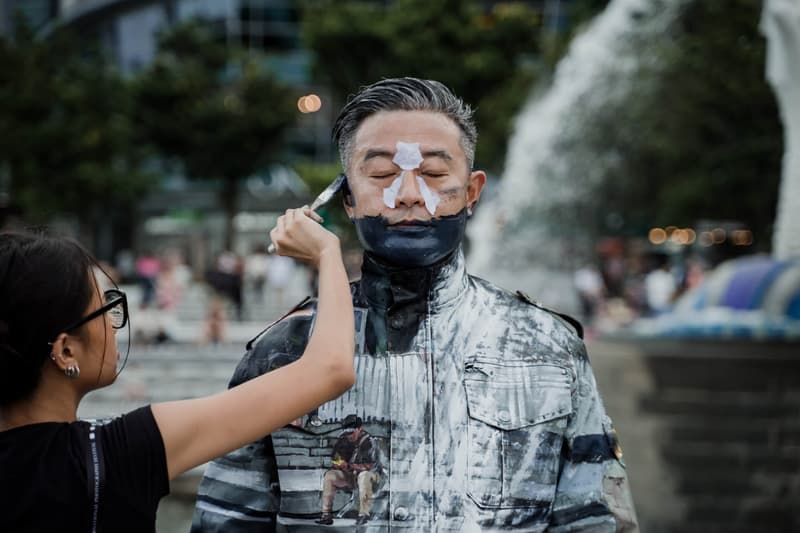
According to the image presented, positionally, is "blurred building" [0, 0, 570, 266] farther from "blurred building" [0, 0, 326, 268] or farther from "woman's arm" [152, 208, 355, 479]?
"woman's arm" [152, 208, 355, 479]

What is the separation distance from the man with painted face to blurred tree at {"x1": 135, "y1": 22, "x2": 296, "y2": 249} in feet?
101

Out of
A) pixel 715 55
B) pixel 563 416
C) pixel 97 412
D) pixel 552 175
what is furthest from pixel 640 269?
pixel 563 416

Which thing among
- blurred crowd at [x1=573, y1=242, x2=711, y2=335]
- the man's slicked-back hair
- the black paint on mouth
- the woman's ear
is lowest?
blurred crowd at [x1=573, y1=242, x2=711, y2=335]

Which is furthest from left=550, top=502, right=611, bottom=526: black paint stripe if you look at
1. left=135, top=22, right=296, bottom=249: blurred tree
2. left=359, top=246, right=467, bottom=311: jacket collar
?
left=135, top=22, right=296, bottom=249: blurred tree

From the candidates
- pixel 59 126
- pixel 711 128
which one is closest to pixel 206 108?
pixel 59 126

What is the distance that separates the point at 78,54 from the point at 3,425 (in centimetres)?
3096

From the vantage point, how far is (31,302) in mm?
1774

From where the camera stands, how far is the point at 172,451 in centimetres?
177

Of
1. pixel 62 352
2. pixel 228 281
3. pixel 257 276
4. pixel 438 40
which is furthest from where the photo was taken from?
pixel 438 40

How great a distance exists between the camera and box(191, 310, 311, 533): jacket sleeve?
206 centimetres

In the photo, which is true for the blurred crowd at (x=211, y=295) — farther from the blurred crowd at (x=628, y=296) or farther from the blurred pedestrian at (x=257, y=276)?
the blurred crowd at (x=628, y=296)

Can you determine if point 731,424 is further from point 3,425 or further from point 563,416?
point 3,425

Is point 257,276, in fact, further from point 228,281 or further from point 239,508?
point 239,508

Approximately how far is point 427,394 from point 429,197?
44 cm
